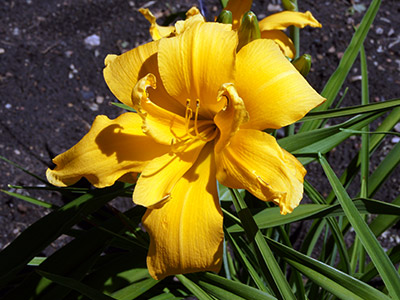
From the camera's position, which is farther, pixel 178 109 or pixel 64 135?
pixel 64 135

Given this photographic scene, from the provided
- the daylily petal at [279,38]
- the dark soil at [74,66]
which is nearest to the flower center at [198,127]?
the daylily petal at [279,38]

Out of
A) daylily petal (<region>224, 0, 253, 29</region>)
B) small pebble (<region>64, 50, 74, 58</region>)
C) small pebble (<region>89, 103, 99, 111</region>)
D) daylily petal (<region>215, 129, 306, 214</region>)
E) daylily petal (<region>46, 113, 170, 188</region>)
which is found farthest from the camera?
small pebble (<region>64, 50, 74, 58</region>)

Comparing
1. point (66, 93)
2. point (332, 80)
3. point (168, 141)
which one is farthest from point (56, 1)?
point (168, 141)

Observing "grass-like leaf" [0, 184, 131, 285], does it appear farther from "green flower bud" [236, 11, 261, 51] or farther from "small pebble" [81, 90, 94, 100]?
"small pebble" [81, 90, 94, 100]

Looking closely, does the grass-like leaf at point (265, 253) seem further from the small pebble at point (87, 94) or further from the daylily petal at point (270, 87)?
the small pebble at point (87, 94)

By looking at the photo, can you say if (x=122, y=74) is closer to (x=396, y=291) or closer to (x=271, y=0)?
(x=396, y=291)

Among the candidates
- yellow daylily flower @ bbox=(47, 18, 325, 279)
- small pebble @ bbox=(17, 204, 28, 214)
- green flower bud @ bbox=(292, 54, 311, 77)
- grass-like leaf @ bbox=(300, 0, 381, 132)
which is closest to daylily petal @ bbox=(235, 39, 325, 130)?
yellow daylily flower @ bbox=(47, 18, 325, 279)

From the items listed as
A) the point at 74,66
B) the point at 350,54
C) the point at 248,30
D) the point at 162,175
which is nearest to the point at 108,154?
the point at 162,175
